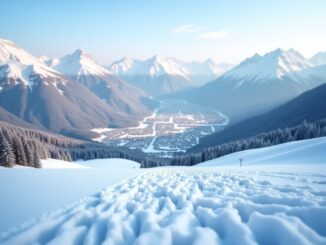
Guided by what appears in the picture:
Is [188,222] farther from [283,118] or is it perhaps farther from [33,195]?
[283,118]

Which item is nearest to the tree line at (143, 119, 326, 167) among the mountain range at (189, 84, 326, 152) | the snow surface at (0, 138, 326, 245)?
the snow surface at (0, 138, 326, 245)

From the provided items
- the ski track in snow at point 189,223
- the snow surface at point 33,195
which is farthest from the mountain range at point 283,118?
the ski track in snow at point 189,223

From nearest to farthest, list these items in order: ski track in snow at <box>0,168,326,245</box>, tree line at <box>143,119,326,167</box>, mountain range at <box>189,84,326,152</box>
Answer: ski track in snow at <box>0,168,326,245</box>
tree line at <box>143,119,326,167</box>
mountain range at <box>189,84,326,152</box>

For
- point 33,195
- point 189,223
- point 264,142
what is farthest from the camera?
point 264,142

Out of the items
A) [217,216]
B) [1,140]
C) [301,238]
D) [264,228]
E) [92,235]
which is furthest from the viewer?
[1,140]

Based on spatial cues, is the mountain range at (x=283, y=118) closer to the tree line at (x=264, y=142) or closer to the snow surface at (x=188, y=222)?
the tree line at (x=264, y=142)

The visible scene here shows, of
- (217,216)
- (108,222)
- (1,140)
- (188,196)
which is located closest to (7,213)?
Answer: (108,222)

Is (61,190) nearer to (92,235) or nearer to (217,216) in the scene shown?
(92,235)

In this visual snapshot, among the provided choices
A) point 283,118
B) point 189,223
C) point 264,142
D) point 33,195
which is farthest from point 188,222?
point 283,118

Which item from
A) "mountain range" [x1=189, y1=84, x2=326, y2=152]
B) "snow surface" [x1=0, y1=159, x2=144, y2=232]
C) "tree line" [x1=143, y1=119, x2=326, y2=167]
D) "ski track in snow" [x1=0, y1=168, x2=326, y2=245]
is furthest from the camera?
"mountain range" [x1=189, y1=84, x2=326, y2=152]

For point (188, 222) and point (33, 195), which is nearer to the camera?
point (188, 222)

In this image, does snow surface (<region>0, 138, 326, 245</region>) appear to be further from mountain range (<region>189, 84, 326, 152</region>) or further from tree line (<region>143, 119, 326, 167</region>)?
mountain range (<region>189, 84, 326, 152</region>)
